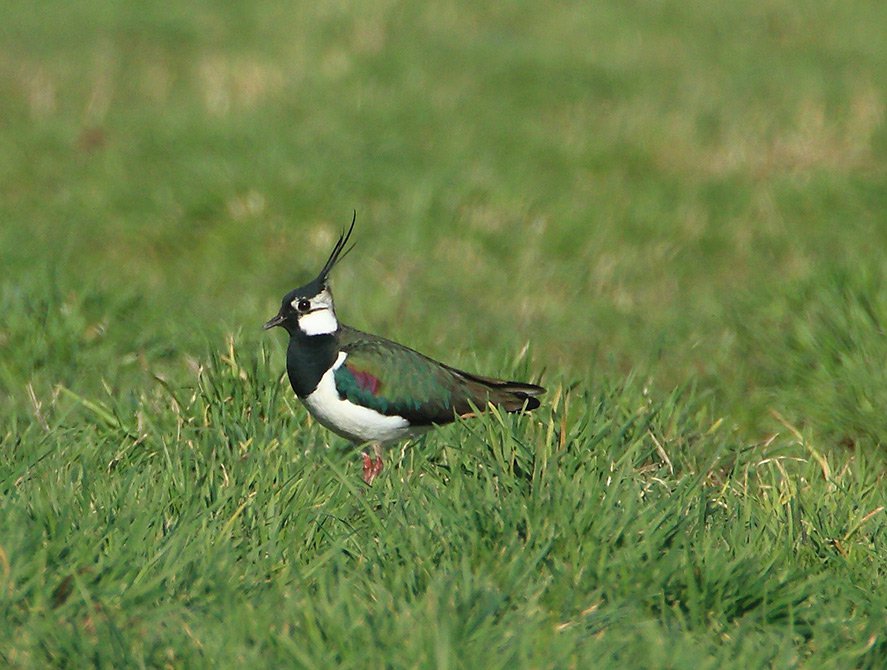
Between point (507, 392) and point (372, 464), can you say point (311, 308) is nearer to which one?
point (372, 464)

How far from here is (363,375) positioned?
4.65 m

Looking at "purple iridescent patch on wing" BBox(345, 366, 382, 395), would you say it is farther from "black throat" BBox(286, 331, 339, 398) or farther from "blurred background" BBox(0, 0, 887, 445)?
"blurred background" BBox(0, 0, 887, 445)

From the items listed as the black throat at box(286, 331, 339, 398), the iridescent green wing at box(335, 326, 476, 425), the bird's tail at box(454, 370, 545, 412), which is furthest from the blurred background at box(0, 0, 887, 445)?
the black throat at box(286, 331, 339, 398)

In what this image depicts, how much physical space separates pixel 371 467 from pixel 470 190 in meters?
3.99

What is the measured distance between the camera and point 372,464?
4.53 metres

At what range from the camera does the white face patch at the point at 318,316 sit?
4.83 metres

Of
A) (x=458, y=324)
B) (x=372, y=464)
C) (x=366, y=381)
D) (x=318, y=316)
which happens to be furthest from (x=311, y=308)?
(x=458, y=324)

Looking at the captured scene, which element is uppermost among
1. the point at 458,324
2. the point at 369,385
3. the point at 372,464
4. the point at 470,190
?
the point at 369,385

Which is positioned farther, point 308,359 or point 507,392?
point 507,392

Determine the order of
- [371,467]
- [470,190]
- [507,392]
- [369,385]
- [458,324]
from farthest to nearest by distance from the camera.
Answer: [470,190] < [458,324] < [507,392] < [369,385] < [371,467]

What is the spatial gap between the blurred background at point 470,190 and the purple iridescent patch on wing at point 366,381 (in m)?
0.85

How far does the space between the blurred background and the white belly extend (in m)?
0.89

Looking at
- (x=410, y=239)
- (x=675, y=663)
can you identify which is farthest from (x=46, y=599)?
(x=410, y=239)

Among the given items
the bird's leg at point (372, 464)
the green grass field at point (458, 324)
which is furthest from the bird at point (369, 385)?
the green grass field at point (458, 324)
